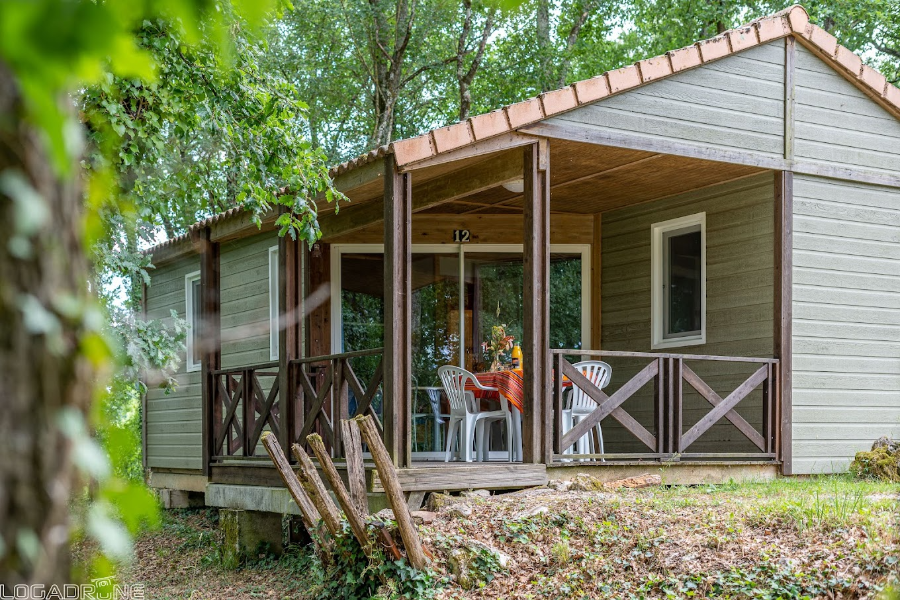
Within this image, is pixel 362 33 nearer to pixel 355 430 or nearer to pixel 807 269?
pixel 807 269

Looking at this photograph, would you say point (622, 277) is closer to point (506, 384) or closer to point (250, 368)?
point (506, 384)

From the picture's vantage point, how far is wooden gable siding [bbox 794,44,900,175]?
8781mm

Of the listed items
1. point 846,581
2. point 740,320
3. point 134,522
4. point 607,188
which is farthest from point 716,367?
point 134,522

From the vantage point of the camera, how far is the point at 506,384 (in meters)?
8.23

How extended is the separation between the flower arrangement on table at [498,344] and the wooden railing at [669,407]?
3.29 feet

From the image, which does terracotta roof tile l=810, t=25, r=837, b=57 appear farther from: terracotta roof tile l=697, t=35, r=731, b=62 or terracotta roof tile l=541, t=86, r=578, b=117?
terracotta roof tile l=541, t=86, r=578, b=117

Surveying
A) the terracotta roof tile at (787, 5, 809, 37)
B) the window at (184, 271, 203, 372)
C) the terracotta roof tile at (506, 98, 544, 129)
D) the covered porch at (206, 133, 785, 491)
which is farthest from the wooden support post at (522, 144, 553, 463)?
the window at (184, 271, 203, 372)

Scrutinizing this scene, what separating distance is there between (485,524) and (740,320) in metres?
4.00

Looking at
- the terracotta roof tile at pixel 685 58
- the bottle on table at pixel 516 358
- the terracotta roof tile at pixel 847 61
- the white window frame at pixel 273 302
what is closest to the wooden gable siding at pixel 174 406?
the white window frame at pixel 273 302

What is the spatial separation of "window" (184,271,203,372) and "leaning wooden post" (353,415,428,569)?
6.75 meters

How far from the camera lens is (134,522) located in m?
1.19

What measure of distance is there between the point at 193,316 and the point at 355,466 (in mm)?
6917

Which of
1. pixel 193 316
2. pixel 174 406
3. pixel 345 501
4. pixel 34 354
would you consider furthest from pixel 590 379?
pixel 34 354

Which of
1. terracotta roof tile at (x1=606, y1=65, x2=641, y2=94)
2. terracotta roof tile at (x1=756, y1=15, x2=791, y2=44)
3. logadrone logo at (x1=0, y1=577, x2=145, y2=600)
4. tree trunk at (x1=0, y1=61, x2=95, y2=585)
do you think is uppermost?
terracotta roof tile at (x1=756, y1=15, x2=791, y2=44)
